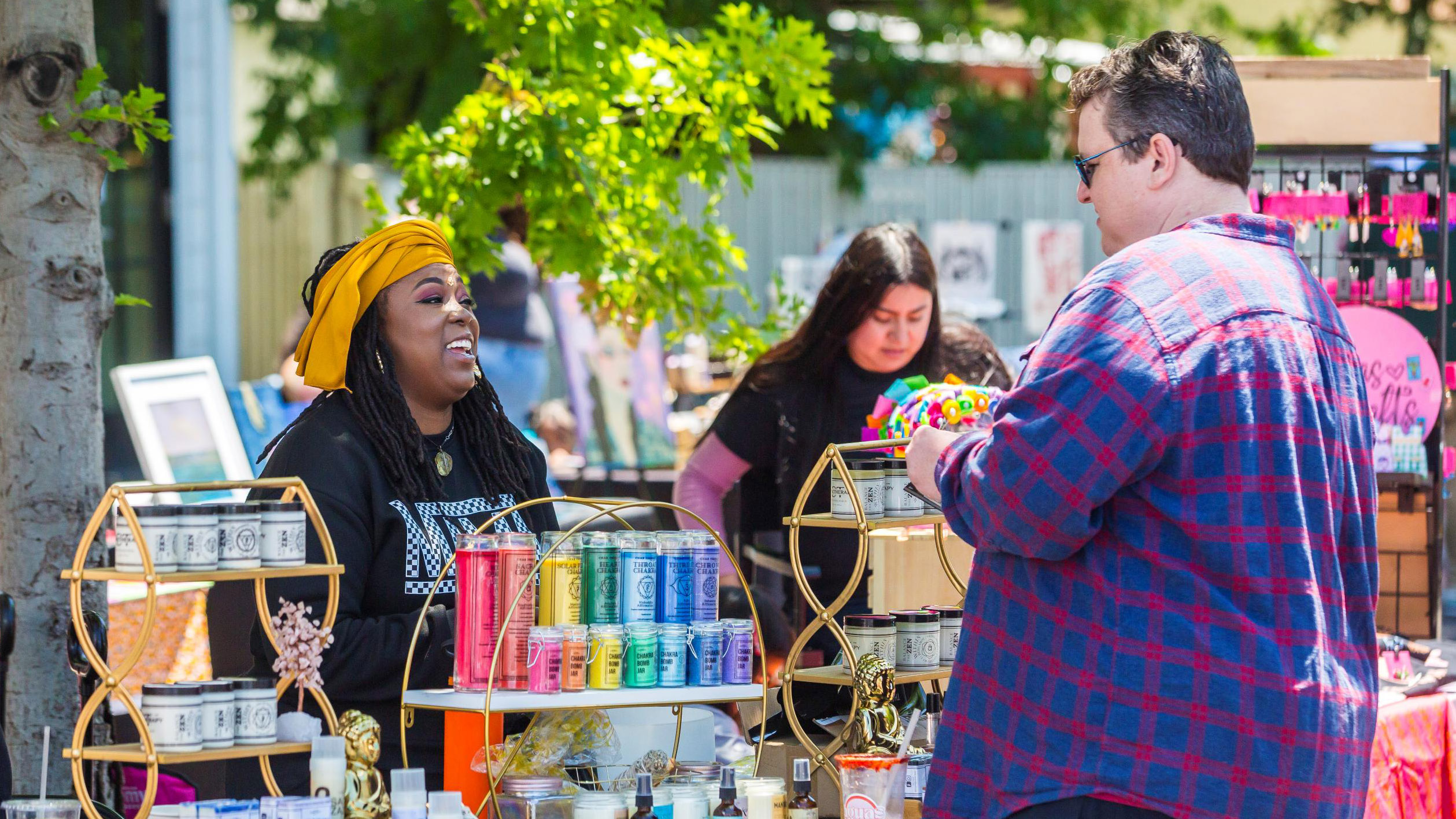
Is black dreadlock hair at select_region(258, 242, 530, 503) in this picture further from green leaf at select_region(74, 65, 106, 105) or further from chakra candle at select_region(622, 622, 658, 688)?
chakra candle at select_region(622, 622, 658, 688)

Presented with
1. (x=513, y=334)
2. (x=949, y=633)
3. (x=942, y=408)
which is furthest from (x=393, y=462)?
(x=513, y=334)

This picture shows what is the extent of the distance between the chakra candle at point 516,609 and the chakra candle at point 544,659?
1 centimetres

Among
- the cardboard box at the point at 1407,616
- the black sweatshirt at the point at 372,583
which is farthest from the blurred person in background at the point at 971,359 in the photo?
the black sweatshirt at the point at 372,583

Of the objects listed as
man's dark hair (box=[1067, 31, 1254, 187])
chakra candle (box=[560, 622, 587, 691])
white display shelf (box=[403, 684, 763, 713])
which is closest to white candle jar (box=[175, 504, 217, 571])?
white display shelf (box=[403, 684, 763, 713])

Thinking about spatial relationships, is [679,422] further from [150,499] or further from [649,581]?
[649,581]

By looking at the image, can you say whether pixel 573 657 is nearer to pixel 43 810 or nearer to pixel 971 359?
pixel 43 810

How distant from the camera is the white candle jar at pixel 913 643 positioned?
2.51m

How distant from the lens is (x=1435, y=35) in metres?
10.4

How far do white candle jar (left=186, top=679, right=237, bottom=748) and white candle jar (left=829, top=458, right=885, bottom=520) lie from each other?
101 centimetres

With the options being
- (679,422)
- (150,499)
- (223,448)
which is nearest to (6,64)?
(150,499)

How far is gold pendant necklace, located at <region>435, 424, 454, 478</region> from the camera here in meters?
2.80

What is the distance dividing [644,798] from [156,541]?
75 cm

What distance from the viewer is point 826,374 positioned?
423 centimetres

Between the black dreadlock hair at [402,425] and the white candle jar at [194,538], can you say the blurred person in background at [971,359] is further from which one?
the white candle jar at [194,538]
